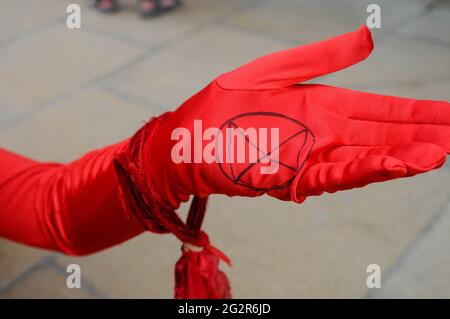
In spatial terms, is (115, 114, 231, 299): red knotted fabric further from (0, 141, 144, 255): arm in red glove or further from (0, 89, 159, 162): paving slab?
(0, 89, 159, 162): paving slab

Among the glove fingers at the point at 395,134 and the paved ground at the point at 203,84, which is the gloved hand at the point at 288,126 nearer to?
the glove fingers at the point at 395,134

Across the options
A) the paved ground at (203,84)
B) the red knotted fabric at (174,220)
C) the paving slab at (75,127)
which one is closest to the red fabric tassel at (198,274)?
the red knotted fabric at (174,220)

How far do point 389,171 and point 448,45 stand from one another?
1533mm

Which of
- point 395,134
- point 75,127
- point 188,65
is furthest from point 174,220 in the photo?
point 188,65

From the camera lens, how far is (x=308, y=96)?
0.66 m

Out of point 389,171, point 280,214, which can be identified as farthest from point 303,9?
point 389,171

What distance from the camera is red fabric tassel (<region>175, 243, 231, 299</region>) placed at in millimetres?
832

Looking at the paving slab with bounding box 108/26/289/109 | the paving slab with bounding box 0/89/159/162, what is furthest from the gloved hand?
the paving slab with bounding box 108/26/289/109

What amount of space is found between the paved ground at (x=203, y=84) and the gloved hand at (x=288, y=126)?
0.56 m

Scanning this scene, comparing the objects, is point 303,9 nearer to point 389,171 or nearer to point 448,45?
point 448,45

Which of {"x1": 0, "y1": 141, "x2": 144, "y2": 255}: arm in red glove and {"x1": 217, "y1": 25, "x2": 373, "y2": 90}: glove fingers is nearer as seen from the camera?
{"x1": 217, "y1": 25, "x2": 373, "y2": 90}: glove fingers

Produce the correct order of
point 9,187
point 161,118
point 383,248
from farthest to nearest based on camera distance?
point 383,248 < point 9,187 < point 161,118

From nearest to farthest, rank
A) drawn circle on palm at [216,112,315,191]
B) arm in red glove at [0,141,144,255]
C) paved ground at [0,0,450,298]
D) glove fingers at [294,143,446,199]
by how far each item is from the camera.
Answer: glove fingers at [294,143,446,199] < drawn circle on palm at [216,112,315,191] < arm in red glove at [0,141,144,255] < paved ground at [0,0,450,298]

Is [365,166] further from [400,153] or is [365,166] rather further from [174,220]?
[174,220]
